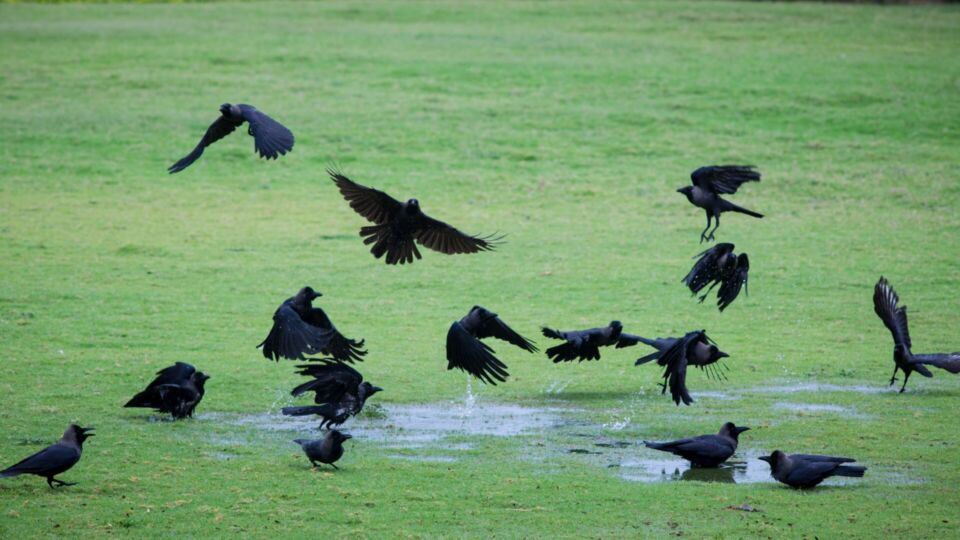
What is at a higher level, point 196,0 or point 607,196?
point 196,0

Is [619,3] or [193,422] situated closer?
[193,422]

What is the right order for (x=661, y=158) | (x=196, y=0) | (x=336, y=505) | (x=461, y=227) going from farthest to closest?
(x=196, y=0) < (x=661, y=158) < (x=461, y=227) < (x=336, y=505)

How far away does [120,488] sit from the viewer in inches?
382

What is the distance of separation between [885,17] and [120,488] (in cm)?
3427

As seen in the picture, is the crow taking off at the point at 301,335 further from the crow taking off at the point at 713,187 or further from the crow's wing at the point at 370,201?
the crow taking off at the point at 713,187

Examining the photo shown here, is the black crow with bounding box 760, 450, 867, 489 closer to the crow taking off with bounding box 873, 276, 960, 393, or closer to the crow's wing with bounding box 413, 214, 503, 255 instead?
the crow taking off with bounding box 873, 276, 960, 393

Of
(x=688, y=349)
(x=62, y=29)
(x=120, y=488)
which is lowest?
(x=120, y=488)

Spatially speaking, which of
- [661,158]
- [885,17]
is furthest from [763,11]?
[661,158]

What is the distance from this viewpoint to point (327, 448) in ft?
33.6

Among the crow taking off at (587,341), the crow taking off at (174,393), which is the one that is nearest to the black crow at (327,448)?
the crow taking off at (174,393)

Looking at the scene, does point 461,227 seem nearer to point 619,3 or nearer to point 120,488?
point 120,488

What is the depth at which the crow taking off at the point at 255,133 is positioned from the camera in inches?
447

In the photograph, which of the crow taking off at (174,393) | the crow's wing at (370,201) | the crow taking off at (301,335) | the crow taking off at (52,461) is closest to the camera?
the crow taking off at (52,461)

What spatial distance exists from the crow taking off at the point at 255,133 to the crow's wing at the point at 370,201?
78cm
